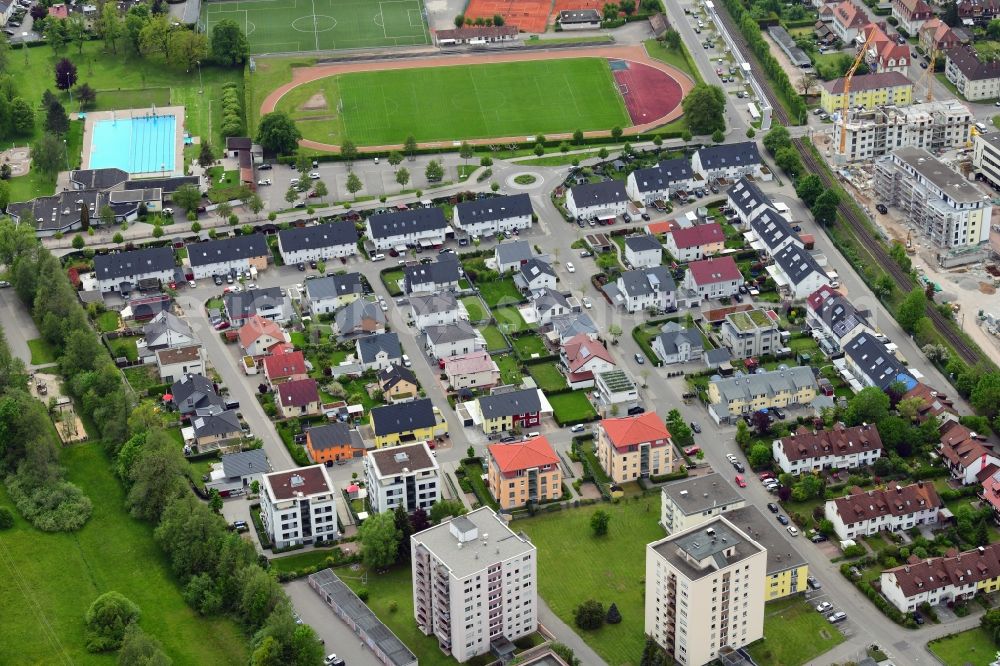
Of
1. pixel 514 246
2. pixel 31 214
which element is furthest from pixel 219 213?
pixel 514 246

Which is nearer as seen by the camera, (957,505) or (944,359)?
(957,505)

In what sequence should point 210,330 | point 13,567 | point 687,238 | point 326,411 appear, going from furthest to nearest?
1. point 687,238
2. point 210,330
3. point 326,411
4. point 13,567

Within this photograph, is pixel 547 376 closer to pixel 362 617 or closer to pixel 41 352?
pixel 362 617

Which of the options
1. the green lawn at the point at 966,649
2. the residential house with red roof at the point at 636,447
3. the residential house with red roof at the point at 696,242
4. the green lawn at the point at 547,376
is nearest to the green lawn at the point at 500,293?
the green lawn at the point at 547,376

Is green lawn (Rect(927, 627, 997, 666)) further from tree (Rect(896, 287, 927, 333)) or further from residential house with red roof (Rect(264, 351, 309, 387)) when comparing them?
residential house with red roof (Rect(264, 351, 309, 387))

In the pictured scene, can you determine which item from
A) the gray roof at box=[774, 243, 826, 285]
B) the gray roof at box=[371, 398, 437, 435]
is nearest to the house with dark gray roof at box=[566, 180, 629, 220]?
the gray roof at box=[774, 243, 826, 285]

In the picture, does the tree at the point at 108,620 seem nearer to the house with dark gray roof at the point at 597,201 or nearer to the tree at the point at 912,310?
the house with dark gray roof at the point at 597,201

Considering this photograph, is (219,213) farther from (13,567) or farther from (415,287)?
(13,567)
